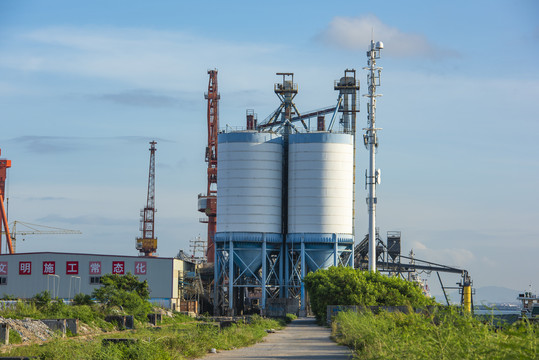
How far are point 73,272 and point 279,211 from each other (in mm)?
26378

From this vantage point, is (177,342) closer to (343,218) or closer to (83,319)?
(83,319)

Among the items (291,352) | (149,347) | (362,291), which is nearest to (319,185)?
(362,291)

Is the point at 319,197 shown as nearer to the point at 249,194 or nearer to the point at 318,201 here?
the point at 318,201

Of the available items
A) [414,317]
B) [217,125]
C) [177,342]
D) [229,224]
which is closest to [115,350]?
[177,342]

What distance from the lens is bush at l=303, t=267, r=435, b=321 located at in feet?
229

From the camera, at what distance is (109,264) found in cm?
9681

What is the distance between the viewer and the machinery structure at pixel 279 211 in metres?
102

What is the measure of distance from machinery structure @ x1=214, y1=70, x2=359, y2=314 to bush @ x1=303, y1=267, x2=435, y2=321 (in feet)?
82.0

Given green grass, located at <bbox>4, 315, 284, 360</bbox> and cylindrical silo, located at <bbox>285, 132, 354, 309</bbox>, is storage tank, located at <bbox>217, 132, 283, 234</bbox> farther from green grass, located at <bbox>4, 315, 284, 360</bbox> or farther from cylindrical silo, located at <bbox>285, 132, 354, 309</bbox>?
green grass, located at <bbox>4, 315, 284, 360</bbox>

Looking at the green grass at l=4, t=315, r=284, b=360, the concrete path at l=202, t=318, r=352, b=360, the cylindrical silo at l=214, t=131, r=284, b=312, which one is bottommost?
the concrete path at l=202, t=318, r=352, b=360

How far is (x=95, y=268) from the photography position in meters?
96.3

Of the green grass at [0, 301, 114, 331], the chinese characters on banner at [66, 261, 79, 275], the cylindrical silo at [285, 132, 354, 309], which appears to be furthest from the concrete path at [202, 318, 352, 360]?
the cylindrical silo at [285, 132, 354, 309]

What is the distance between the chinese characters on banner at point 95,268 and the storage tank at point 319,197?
2355cm

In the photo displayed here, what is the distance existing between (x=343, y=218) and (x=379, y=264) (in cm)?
888
